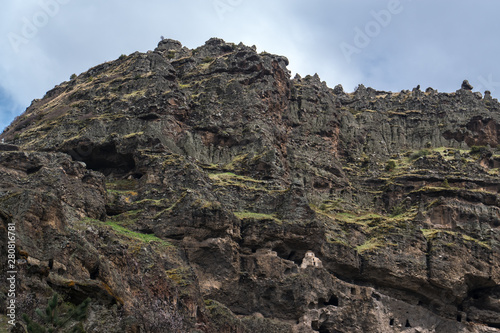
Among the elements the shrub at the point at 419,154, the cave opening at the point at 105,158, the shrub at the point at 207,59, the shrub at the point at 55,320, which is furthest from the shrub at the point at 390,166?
the shrub at the point at 55,320

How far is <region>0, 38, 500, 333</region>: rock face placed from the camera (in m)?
38.0

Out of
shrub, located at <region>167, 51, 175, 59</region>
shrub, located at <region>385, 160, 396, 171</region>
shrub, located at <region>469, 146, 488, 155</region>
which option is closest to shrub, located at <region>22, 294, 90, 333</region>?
shrub, located at <region>385, 160, 396, 171</region>

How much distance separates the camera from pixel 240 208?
2470 inches

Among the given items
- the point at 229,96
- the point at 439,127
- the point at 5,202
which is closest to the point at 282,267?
the point at 5,202

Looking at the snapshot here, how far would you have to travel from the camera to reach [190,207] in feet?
184

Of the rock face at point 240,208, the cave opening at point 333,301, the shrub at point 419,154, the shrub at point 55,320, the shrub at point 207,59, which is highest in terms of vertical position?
the shrub at point 207,59

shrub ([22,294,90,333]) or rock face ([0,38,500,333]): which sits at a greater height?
rock face ([0,38,500,333])

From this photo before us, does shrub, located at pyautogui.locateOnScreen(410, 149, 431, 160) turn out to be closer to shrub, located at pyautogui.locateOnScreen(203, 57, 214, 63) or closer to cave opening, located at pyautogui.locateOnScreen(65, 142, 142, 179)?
shrub, located at pyautogui.locateOnScreen(203, 57, 214, 63)

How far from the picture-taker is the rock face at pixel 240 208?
125 ft

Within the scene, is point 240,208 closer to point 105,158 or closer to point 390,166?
point 105,158

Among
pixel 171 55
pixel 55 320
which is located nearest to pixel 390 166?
pixel 171 55

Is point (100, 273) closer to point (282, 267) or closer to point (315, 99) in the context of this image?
point (282, 267)

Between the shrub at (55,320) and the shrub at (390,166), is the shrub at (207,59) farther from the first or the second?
the shrub at (55,320)

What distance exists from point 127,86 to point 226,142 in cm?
1815
